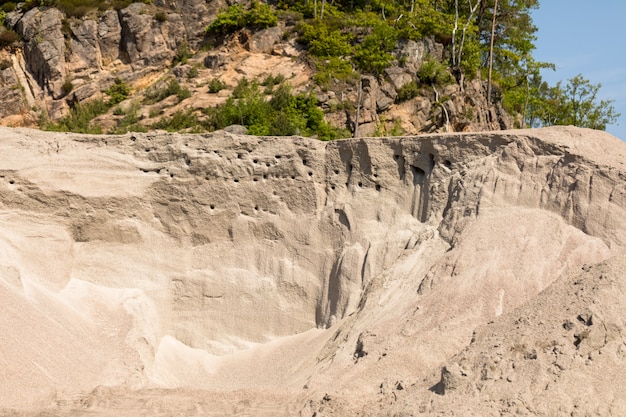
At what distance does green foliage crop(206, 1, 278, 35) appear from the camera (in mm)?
36438

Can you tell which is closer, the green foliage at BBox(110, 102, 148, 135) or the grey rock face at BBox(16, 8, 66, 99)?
the green foliage at BBox(110, 102, 148, 135)

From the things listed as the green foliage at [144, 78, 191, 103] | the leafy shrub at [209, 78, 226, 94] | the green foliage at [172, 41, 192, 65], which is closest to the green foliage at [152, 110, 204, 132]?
the green foliage at [144, 78, 191, 103]

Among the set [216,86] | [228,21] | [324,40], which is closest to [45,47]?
[228,21]

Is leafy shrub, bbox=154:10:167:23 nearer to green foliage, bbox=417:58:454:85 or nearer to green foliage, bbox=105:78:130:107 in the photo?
green foliage, bbox=105:78:130:107

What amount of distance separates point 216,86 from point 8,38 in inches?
394

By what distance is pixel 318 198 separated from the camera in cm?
1911

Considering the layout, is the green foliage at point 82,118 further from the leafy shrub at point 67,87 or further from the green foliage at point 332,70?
the green foliage at point 332,70

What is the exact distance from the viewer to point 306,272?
1866cm

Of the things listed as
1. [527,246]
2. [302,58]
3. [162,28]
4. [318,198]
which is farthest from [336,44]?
[527,246]

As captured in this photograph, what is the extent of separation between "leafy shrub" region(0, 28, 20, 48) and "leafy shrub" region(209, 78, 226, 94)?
937 centimetres

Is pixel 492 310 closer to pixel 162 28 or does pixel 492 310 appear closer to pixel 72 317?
pixel 72 317

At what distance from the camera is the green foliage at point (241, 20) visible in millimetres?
36438

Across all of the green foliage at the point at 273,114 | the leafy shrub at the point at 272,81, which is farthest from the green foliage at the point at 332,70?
the green foliage at the point at 273,114

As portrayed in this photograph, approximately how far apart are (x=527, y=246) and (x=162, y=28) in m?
25.8
